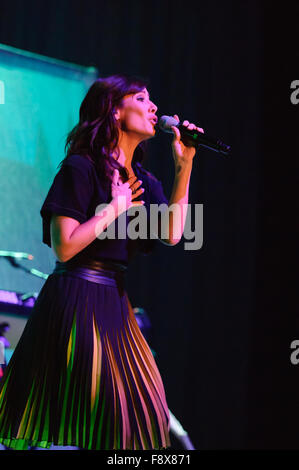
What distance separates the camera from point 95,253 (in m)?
1.53

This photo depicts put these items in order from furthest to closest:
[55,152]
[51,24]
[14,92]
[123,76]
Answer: [51,24], [55,152], [14,92], [123,76]

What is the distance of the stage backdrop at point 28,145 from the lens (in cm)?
244

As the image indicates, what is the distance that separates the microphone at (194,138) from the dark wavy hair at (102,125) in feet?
0.46

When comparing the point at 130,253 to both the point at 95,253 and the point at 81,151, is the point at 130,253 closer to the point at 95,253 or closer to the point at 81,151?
the point at 95,253

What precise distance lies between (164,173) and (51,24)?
1036 millimetres

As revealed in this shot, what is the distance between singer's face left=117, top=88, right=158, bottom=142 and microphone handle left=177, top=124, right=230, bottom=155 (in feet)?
0.29

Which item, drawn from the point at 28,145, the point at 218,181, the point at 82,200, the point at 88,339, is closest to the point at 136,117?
the point at 82,200

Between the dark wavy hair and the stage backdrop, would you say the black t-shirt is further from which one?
the stage backdrop

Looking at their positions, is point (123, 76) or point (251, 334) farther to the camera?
point (251, 334)

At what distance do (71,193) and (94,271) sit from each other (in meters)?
0.21

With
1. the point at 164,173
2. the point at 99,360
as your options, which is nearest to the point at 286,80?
the point at 164,173

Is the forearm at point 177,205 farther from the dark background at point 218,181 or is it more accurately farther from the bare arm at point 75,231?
the dark background at point 218,181

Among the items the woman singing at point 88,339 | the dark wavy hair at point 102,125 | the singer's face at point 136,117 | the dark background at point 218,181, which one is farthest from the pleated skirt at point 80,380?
the dark background at point 218,181
